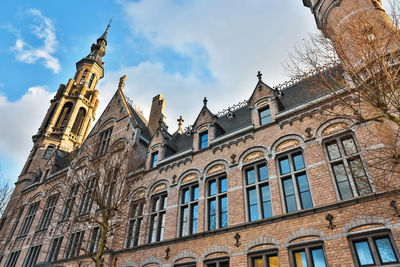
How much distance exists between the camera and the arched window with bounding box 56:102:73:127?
36.2 meters

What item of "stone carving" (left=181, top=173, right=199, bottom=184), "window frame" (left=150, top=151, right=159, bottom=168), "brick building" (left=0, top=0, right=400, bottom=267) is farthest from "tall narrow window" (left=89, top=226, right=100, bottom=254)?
"stone carving" (left=181, top=173, right=199, bottom=184)

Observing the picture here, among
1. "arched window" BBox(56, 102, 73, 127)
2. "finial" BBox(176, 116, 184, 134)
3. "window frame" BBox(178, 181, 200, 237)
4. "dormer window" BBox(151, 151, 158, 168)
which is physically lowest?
"window frame" BBox(178, 181, 200, 237)

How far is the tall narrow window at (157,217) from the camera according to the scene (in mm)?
14944

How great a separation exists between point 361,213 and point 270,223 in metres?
3.28

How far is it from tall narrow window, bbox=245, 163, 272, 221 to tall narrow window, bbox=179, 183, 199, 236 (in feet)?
10.00

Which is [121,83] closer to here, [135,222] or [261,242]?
[135,222]

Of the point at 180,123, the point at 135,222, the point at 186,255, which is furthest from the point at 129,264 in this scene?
the point at 180,123

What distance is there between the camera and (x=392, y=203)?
8859 mm

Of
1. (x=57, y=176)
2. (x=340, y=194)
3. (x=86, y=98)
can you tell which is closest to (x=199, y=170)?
(x=340, y=194)

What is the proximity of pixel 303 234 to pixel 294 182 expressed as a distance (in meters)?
2.26

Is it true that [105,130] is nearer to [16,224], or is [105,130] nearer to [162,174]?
[162,174]

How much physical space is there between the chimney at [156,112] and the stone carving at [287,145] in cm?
1285

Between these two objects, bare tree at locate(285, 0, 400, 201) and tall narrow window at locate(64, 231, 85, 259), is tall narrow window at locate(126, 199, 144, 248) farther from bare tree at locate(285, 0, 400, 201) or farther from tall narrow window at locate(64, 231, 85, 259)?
bare tree at locate(285, 0, 400, 201)

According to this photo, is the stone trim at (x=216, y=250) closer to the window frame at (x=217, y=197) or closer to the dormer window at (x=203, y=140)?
the window frame at (x=217, y=197)
